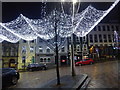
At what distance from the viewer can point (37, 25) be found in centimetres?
1234

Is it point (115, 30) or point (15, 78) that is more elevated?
point (115, 30)

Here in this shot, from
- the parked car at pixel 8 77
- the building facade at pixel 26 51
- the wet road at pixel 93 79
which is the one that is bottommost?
the wet road at pixel 93 79

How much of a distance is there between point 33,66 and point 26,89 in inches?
573

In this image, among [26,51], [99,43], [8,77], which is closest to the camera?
[8,77]

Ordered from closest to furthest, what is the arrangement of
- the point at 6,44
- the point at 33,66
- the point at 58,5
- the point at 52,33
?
the point at 52,33 < the point at 58,5 < the point at 33,66 < the point at 6,44

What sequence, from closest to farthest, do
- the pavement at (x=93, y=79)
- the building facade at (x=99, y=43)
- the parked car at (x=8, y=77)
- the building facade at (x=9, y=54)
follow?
the pavement at (x=93, y=79) < the parked car at (x=8, y=77) < the building facade at (x=9, y=54) < the building facade at (x=99, y=43)

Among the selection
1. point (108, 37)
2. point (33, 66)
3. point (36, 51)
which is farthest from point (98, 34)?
point (33, 66)

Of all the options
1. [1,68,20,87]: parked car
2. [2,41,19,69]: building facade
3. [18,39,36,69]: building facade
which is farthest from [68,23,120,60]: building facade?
[1,68,20,87]: parked car

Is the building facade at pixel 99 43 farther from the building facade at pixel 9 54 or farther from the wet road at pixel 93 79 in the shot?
the wet road at pixel 93 79

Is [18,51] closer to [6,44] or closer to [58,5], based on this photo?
[6,44]

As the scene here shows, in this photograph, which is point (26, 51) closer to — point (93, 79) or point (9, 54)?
point (9, 54)

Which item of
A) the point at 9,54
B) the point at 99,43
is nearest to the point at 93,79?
the point at 9,54

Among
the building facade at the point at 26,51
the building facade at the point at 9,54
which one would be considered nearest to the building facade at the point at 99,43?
the building facade at the point at 26,51

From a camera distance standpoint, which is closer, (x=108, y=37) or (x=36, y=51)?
(x=36, y=51)
